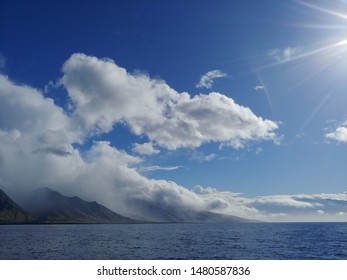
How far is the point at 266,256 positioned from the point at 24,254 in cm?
5599

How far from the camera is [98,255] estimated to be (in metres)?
75.6
